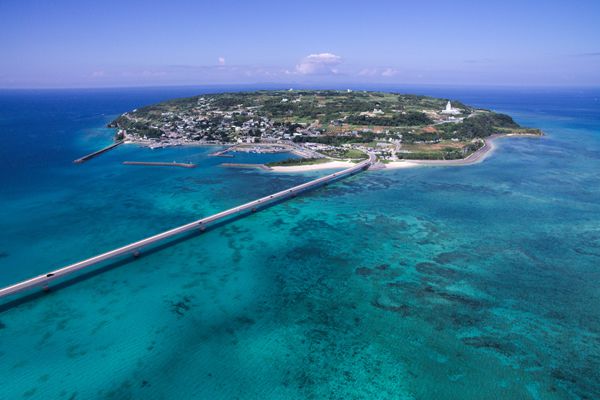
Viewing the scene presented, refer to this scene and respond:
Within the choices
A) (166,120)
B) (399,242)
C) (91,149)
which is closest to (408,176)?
(399,242)

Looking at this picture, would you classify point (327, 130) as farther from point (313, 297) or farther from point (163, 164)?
point (313, 297)

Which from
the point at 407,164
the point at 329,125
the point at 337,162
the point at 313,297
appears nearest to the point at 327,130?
the point at 329,125

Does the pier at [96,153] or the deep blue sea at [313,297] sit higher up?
the pier at [96,153]

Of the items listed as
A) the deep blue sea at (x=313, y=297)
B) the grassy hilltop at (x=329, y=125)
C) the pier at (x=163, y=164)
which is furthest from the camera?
the grassy hilltop at (x=329, y=125)

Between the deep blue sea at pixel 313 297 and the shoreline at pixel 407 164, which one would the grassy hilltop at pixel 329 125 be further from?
the deep blue sea at pixel 313 297

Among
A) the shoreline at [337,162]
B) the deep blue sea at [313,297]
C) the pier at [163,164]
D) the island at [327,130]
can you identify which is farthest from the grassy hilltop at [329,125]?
the deep blue sea at [313,297]

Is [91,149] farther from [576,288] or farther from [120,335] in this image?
[576,288]
